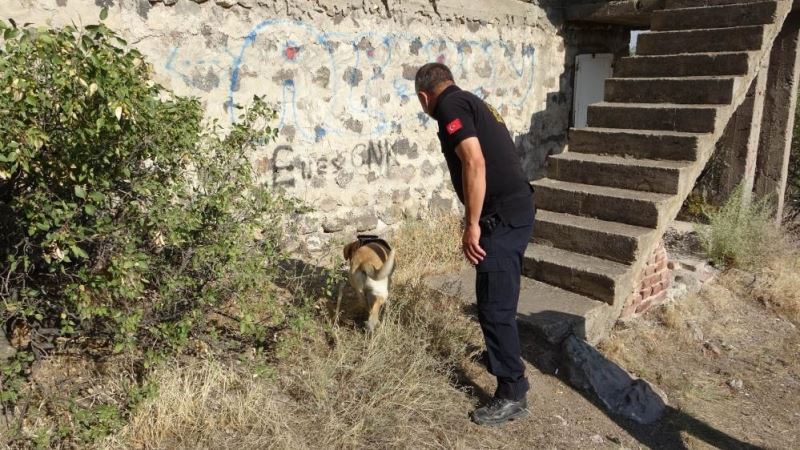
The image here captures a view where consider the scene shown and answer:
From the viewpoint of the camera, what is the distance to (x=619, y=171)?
568cm

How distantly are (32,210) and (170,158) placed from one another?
718 mm

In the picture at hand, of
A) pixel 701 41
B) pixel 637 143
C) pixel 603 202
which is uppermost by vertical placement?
pixel 701 41

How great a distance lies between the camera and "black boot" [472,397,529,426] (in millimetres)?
3479

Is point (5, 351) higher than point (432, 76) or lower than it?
lower

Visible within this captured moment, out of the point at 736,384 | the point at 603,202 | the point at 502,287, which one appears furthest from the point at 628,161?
the point at 502,287

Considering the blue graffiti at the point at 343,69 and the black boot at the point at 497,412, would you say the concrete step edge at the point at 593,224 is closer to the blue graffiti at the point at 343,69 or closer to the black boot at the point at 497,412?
the blue graffiti at the point at 343,69

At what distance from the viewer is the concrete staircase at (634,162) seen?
487 centimetres

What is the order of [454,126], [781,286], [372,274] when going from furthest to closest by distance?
[781,286], [372,274], [454,126]

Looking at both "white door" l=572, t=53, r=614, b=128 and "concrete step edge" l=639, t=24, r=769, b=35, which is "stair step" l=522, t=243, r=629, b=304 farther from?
"white door" l=572, t=53, r=614, b=128

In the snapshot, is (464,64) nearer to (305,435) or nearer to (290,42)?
(290,42)

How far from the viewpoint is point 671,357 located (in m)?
4.71

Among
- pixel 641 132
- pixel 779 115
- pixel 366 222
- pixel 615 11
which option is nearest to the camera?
pixel 641 132

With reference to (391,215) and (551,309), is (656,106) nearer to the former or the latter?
(551,309)

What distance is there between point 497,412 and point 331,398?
3.17 ft
